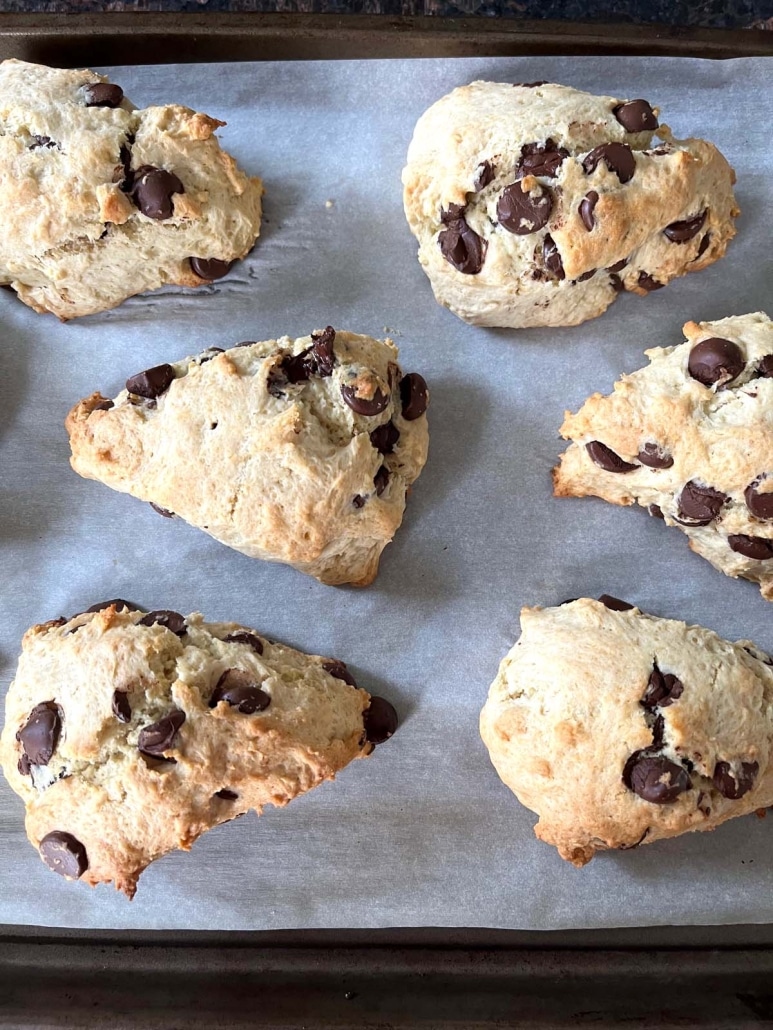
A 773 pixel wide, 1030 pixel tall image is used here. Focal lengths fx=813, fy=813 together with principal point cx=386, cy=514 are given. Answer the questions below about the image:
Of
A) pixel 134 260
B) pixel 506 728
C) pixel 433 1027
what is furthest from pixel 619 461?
pixel 433 1027

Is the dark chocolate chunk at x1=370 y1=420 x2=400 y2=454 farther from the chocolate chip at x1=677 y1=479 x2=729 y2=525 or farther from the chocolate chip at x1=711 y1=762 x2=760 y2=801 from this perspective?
the chocolate chip at x1=711 y1=762 x2=760 y2=801

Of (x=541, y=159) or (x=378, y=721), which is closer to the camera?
(x=541, y=159)

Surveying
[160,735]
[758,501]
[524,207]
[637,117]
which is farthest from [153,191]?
[758,501]

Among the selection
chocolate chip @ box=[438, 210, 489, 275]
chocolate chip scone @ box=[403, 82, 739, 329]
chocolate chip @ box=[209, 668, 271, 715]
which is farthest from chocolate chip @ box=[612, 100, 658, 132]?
chocolate chip @ box=[209, 668, 271, 715]

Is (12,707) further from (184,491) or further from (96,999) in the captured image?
(96,999)

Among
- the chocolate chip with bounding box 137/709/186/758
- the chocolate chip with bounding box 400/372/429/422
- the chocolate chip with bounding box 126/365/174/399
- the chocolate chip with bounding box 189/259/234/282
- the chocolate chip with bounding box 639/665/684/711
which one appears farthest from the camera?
the chocolate chip with bounding box 189/259/234/282

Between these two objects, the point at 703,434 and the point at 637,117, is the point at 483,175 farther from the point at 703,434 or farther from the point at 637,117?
the point at 703,434
